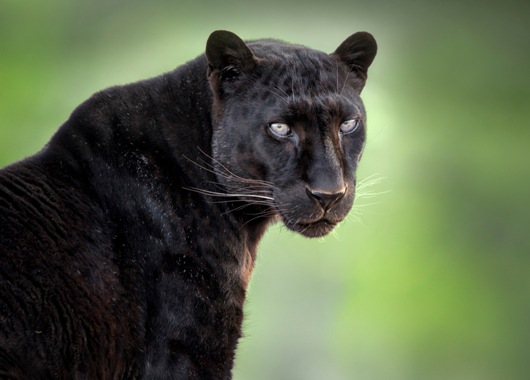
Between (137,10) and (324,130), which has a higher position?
(324,130)

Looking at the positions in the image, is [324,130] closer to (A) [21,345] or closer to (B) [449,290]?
(A) [21,345]

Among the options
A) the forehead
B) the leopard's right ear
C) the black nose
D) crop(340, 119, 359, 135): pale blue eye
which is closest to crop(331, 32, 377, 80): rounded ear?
the forehead

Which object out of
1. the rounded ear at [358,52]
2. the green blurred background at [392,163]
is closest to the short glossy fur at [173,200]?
the rounded ear at [358,52]

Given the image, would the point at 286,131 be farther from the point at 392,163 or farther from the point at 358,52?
the point at 392,163

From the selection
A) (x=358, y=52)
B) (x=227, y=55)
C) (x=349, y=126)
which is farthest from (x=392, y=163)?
(x=227, y=55)

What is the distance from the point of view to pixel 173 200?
4.68 m

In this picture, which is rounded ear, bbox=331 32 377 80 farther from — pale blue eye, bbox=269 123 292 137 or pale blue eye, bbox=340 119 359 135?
pale blue eye, bbox=269 123 292 137

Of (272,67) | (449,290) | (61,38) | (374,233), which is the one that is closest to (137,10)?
(61,38)

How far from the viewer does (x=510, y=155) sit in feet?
44.5

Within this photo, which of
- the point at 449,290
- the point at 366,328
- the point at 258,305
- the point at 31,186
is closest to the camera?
the point at 31,186

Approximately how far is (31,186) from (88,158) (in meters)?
0.29

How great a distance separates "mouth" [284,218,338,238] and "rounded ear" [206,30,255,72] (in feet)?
2.44

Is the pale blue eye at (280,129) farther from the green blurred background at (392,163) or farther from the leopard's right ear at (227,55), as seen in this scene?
the green blurred background at (392,163)

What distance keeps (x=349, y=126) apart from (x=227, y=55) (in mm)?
634
